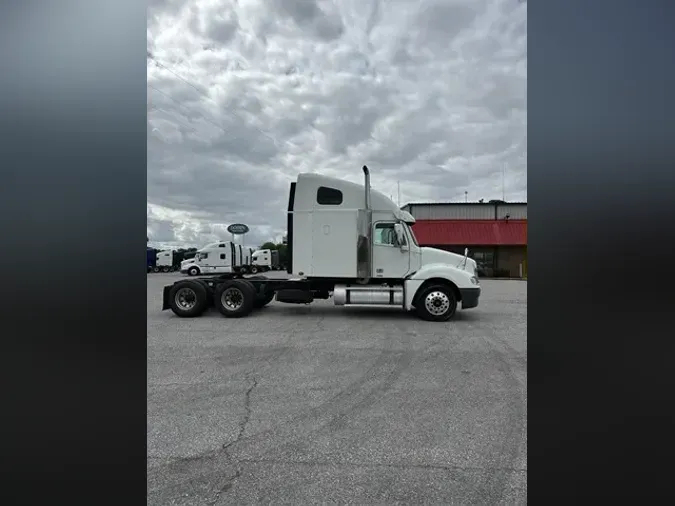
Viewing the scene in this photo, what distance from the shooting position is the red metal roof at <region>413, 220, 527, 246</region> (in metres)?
26.6

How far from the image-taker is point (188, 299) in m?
8.95

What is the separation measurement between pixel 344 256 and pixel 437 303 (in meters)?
2.56

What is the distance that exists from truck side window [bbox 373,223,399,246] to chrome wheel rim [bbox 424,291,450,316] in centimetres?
161

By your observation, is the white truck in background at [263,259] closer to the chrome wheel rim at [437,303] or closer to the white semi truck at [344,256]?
the white semi truck at [344,256]

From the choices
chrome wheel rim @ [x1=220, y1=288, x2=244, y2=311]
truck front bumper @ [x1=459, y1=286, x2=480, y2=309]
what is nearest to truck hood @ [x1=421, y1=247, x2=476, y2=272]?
truck front bumper @ [x1=459, y1=286, x2=480, y2=309]

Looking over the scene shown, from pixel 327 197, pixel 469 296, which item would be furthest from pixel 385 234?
pixel 469 296

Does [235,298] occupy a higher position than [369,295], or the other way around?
[369,295]

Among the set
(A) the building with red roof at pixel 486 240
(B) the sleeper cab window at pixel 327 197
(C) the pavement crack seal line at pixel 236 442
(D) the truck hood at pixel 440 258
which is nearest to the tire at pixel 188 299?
(B) the sleeper cab window at pixel 327 197

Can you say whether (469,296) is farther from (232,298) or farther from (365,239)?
(232,298)

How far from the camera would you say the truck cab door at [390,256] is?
8.89 meters

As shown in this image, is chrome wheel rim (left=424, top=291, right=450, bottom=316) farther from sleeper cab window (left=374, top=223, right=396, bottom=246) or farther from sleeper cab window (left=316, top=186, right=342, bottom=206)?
sleeper cab window (left=316, top=186, right=342, bottom=206)
